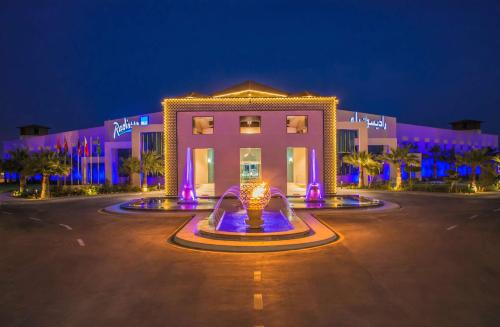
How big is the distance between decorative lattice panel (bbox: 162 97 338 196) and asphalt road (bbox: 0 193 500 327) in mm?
16483

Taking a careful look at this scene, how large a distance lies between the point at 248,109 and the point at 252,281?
2441 cm

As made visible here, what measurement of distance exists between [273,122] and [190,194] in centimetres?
922

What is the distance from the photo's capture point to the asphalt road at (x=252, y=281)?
7062 mm

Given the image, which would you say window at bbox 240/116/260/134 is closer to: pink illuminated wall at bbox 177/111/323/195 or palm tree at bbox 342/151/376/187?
pink illuminated wall at bbox 177/111/323/195

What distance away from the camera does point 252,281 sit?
9.23m

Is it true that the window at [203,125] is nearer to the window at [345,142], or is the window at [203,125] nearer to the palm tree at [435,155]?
the window at [345,142]

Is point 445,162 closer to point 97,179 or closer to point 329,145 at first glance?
point 329,145

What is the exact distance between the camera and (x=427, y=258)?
1138cm

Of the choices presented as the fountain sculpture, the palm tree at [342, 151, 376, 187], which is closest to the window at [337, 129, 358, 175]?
the palm tree at [342, 151, 376, 187]

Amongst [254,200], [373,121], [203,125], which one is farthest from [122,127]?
[254,200]

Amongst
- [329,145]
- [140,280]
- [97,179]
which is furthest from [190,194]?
[97,179]

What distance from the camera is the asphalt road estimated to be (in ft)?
23.2

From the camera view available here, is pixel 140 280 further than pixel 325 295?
Yes

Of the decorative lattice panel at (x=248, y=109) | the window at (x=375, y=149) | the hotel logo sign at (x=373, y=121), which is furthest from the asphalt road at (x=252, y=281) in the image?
the hotel logo sign at (x=373, y=121)
